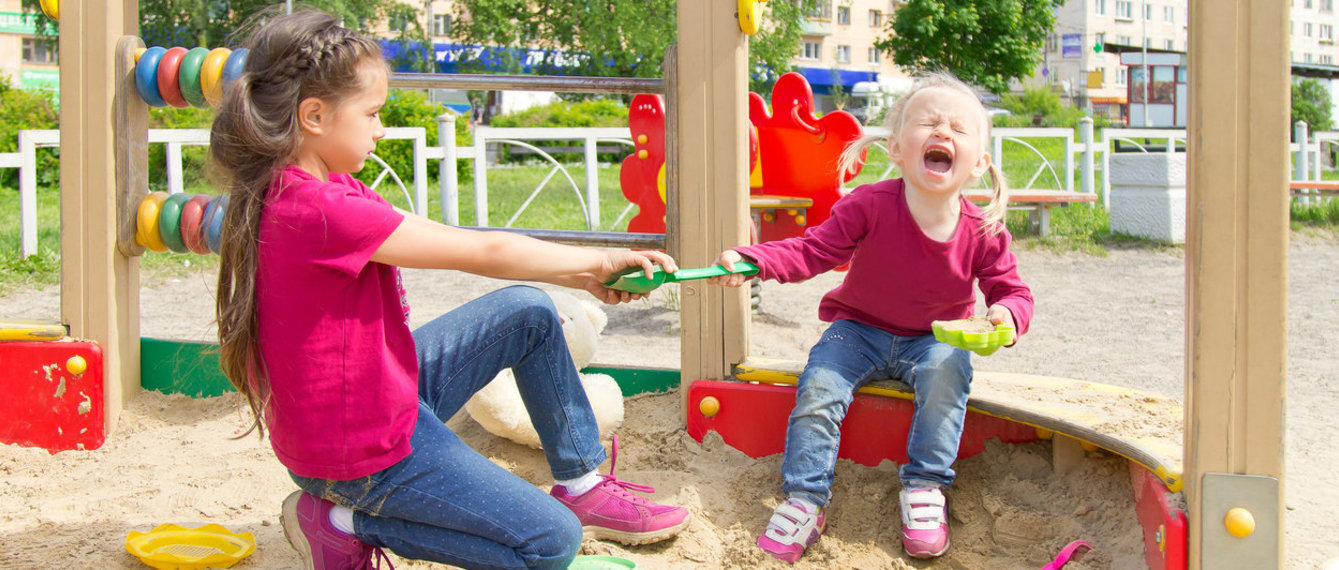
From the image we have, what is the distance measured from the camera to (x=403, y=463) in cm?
166

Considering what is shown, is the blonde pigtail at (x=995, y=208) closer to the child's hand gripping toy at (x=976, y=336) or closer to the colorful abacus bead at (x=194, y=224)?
the child's hand gripping toy at (x=976, y=336)

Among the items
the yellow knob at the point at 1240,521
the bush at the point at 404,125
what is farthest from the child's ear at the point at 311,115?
the bush at the point at 404,125

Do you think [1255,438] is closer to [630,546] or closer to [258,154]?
[630,546]

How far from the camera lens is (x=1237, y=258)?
5.31ft

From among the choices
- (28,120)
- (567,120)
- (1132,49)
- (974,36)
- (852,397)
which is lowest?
(852,397)

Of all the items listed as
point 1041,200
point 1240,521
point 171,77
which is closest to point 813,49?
point 1041,200

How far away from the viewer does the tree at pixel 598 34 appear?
15.2 meters

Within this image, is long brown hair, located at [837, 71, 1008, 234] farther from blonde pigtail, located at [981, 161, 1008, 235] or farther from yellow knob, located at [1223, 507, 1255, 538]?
yellow knob, located at [1223, 507, 1255, 538]

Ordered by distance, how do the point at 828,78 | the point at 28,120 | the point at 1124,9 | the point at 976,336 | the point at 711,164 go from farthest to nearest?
the point at 1124,9 < the point at 828,78 < the point at 28,120 < the point at 711,164 < the point at 976,336

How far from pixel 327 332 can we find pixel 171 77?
1462mm

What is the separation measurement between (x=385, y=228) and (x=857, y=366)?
1108 mm

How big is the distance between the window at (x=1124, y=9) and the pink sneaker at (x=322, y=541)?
196 feet

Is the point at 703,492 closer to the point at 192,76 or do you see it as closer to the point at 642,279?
the point at 642,279

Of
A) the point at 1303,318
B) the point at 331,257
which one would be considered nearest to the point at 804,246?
the point at 331,257
